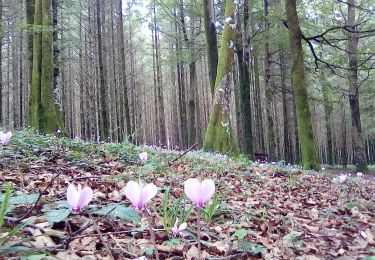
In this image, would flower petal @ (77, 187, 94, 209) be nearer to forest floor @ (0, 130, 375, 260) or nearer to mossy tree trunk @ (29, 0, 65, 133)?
forest floor @ (0, 130, 375, 260)

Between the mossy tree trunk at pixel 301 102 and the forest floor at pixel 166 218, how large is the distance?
4286mm

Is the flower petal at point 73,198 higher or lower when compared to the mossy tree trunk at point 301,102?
lower

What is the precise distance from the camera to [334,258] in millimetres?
2502

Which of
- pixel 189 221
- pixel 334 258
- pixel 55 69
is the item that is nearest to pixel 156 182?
pixel 189 221

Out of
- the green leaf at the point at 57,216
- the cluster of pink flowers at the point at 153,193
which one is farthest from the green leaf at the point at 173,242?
the cluster of pink flowers at the point at 153,193

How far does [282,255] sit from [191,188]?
142 cm

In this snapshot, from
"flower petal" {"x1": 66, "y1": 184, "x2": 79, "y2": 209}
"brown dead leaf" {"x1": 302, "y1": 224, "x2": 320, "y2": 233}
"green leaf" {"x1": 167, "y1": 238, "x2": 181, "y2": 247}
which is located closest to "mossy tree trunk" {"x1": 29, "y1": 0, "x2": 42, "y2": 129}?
"brown dead leaf" {"x1": 302, "y1": 224, "x2": 320, "y2": 233}

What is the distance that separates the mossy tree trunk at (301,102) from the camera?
9.77 m

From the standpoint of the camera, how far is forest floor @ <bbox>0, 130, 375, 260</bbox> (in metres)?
1.90

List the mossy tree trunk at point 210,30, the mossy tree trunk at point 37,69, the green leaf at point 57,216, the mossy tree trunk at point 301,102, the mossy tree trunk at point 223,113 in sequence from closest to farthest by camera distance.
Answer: the green leaf at point 57,216 → the mossy tree trunk at point 301,102 → the mossy tree trunk at point 223,113 → the mossy tree trunk at point 37,69 → the mossy tree trunk at point 210,30

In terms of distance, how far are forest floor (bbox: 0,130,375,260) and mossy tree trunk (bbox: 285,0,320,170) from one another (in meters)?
4.29

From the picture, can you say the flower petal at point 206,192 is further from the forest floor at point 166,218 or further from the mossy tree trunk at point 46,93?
the mossy tree trunk at point 46,93

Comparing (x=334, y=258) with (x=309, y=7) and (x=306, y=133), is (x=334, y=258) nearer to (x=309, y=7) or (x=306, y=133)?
(x=306, y=133)

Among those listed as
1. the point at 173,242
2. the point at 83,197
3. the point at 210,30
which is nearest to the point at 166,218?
the point at 173,242
